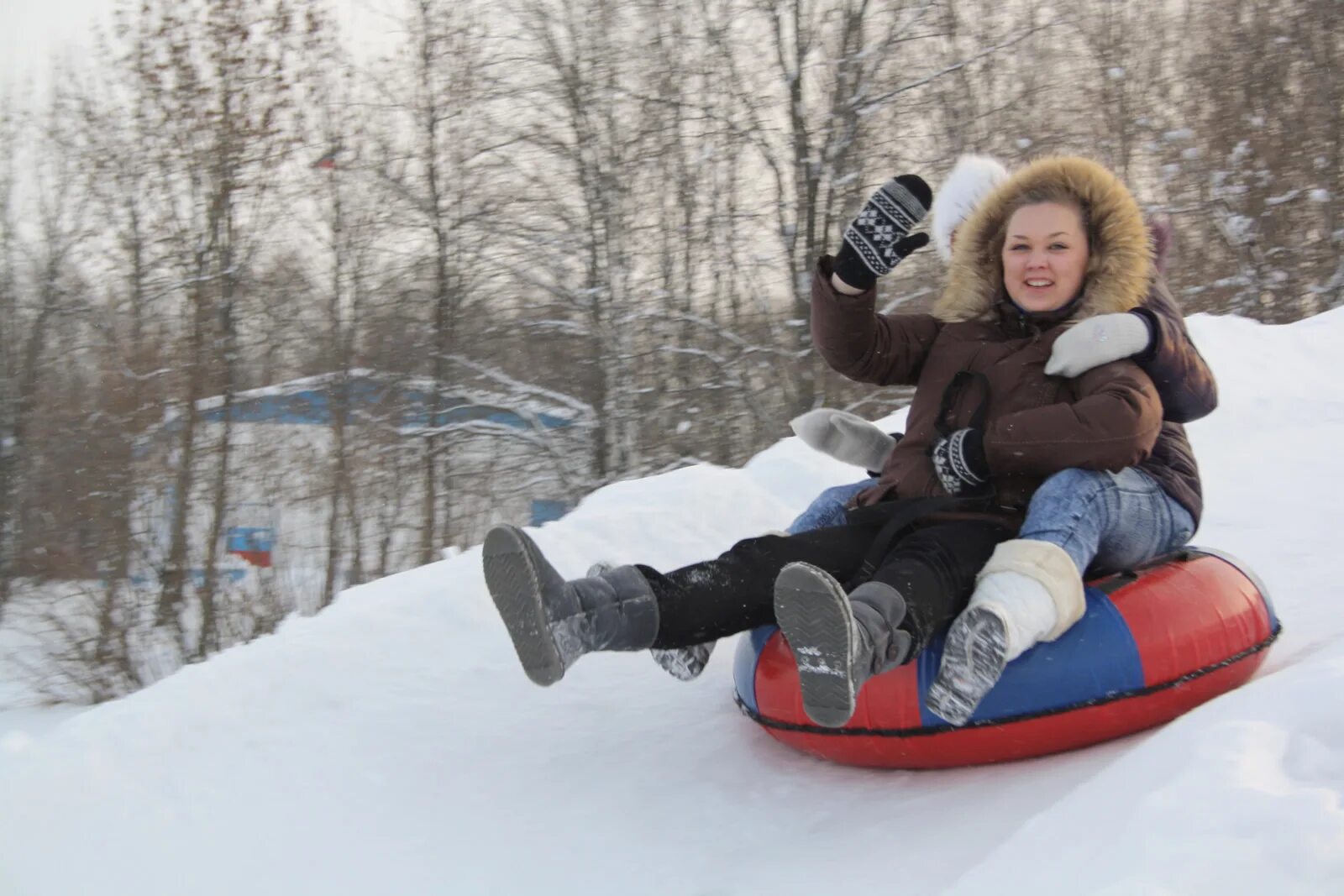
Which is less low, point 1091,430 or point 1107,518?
point 1091,430

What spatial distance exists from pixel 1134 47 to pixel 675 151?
214 inches

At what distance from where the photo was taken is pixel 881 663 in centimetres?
188

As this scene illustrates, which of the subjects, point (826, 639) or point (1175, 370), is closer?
point (826, 639)

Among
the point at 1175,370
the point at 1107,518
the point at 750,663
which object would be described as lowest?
the point at 750,663

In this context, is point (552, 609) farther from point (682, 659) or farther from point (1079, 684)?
point (1079, 684)

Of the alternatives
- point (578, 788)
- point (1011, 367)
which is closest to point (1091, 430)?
point (1011, 367)

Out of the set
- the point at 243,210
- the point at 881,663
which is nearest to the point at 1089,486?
the point at 881,663

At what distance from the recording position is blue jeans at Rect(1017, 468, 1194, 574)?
212 cm

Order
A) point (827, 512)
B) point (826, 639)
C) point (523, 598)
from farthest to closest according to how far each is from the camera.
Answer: point (827, 512), point (523, 598), point (826, 639)

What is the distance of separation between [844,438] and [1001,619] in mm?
892

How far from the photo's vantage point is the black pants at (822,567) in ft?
6.59

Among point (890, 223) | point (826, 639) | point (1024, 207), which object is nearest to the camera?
point (826, 639)

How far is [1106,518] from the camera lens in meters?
2.21

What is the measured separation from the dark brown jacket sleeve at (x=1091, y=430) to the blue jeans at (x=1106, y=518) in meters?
0.05
